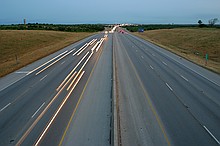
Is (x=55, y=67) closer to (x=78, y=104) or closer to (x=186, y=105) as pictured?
(x=78, y=104)

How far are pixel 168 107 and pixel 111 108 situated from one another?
3874 mm

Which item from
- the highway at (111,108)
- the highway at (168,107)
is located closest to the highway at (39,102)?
the highway at (111,108)

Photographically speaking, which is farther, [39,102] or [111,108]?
[39,102]

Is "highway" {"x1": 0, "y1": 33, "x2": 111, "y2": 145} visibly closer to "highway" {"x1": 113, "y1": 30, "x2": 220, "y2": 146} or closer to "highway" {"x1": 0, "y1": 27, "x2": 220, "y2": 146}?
"highway" {"x1": 0, "y1": 27, "x2": 220, "y2": 146}

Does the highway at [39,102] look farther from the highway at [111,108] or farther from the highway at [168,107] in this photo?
the highway at [168,107]

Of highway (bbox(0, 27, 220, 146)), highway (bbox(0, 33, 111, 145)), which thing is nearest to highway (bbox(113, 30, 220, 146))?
highway (bbox(0, 27, 220, 146))

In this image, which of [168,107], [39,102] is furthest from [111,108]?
[39,102]

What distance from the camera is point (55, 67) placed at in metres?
28.0

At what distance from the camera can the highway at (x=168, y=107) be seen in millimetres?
11078

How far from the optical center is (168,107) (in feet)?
48.5

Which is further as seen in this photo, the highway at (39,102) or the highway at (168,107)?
the highway at (39,102)

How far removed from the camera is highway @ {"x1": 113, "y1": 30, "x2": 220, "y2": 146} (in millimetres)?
11078

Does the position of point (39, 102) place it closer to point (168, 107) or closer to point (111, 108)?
point (111, 108)

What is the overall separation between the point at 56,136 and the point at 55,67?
697 inches
